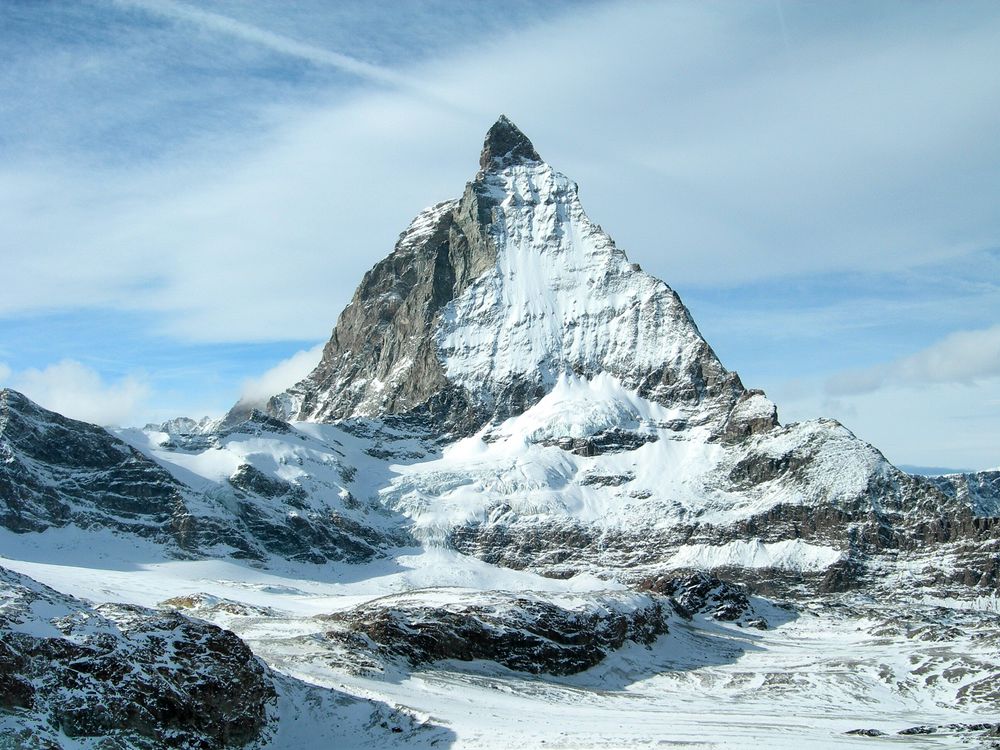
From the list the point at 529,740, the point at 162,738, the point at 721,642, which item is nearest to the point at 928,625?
the point at 721,642

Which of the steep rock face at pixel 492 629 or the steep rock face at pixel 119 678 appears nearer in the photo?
the steep rock face at pixel 119 678

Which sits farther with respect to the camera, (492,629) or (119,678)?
(492,629)

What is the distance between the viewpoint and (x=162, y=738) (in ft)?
285

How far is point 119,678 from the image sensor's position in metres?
88.6

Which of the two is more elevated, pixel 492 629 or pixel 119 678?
pixel 492 629

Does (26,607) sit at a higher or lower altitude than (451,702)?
higher

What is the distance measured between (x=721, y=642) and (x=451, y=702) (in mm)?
77876

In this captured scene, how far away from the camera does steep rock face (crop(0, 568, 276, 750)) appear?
271 feet

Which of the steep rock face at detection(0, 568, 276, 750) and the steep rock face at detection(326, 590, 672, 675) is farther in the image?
the steep rock face at detection(326, 590, 672, 675)

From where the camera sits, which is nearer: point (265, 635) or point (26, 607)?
point (26, 607)

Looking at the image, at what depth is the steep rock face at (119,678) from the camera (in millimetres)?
82750

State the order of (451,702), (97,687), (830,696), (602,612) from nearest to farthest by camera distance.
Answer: (97,687)
(451,702)
(830,696)
(602,612)

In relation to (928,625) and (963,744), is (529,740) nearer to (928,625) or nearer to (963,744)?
(963,744)

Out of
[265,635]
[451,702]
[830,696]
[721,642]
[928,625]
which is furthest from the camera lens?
[928,625]
